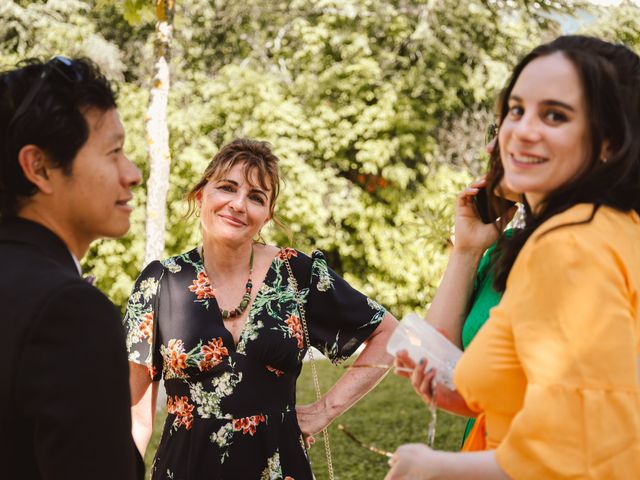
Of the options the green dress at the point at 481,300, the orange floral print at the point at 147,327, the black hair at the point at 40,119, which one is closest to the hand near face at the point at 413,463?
the green dress at the point at 481,300

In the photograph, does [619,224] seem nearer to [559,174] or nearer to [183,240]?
[559,174]

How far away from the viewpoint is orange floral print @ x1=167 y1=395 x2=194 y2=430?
9.16 feet

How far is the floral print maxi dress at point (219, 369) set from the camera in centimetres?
277

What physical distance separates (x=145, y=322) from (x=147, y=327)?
0.08 feet

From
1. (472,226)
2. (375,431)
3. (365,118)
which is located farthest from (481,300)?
(365,118)

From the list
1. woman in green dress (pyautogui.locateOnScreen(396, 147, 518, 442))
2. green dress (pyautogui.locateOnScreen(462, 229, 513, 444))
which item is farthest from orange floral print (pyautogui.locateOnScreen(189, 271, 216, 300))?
green dress (pyautogui.locateOnScreen(462, 229, 513, 444))

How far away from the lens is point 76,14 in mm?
14516

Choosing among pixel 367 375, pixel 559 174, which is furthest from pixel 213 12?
pixel 559 174

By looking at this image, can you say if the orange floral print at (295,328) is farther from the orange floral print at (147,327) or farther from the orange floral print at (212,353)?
the orange floral print at (147,327)

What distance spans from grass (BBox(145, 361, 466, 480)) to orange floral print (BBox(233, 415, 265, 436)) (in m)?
4.23

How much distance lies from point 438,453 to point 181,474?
1.51 meters

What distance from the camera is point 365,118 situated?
1268cm

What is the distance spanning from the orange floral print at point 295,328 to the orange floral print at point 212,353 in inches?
10.6

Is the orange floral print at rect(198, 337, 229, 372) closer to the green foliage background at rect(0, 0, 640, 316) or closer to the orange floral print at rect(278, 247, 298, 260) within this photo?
the orange floral print at rect(278, 247, 298, 260)
